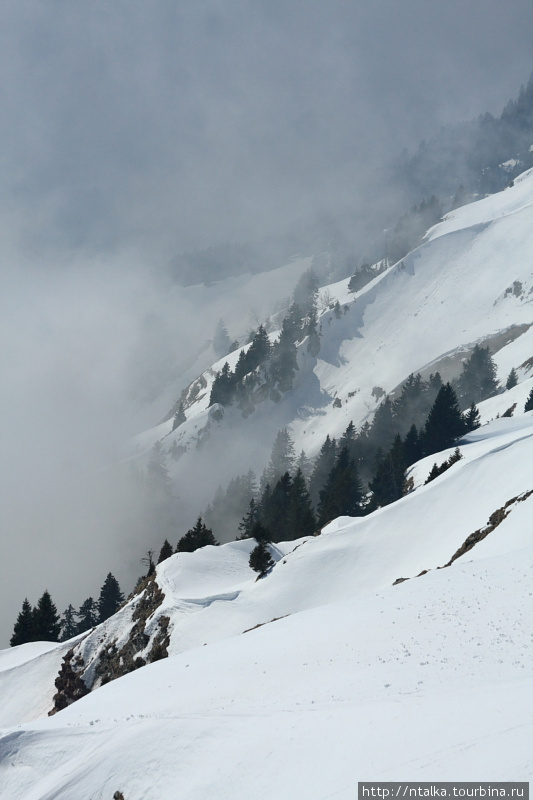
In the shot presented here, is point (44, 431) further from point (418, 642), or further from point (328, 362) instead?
point (418, 642)

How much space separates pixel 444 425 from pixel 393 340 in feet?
203

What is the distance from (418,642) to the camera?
15.4 m

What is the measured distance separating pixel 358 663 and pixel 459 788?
6.31 metres

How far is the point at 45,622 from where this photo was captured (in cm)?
5772

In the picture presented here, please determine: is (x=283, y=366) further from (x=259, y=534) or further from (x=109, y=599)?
(x=259, y=534)

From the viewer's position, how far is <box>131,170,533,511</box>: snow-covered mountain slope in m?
111

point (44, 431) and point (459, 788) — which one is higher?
point (44, 431)

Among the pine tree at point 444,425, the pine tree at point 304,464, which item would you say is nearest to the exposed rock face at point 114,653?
the pine tree at point 444,425

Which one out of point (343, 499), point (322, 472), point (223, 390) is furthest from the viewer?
point (223, 390)

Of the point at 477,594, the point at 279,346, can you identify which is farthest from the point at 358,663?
the point at 279,346

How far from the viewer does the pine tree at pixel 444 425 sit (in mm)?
64438

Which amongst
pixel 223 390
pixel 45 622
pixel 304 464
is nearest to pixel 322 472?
pixel 304 464

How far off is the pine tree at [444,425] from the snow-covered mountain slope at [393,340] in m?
36.2

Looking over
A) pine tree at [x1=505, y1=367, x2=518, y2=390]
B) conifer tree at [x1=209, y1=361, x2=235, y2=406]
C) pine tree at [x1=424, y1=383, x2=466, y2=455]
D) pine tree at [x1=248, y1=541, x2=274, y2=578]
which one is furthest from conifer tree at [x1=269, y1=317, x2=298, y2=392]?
pine tree at [x1=248, y1=541, x2=274, y2=578]
